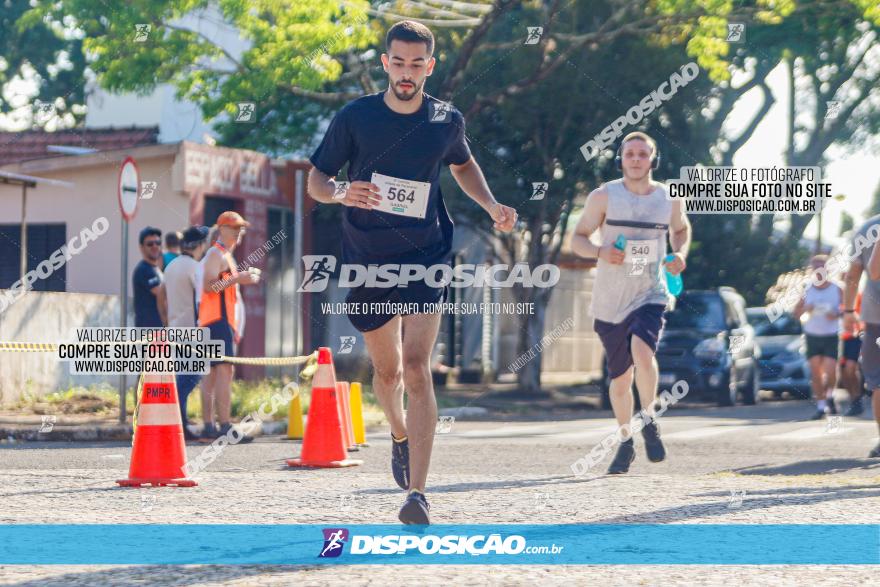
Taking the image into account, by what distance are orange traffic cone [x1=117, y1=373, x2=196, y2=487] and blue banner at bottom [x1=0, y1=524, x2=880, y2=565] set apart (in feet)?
6.80

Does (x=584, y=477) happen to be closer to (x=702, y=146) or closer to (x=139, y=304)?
(x=139, y=304)

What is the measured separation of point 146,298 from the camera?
1371cm

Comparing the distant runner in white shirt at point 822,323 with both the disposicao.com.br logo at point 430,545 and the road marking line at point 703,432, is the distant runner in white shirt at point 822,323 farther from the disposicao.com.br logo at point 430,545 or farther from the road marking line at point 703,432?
the disposicao.com.br logo at point 430,545

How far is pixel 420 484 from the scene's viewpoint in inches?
236

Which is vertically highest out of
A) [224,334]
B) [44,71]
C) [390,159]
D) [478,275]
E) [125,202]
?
[44,71]

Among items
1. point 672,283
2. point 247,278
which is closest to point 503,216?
point 672,283

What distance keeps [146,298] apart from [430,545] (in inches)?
341

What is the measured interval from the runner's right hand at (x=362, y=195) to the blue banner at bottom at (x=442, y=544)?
4.38ft

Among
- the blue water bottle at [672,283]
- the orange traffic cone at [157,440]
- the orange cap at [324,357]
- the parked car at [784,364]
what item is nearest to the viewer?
the orange traffic cone at [157,440]

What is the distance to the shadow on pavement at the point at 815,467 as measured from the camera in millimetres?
9883

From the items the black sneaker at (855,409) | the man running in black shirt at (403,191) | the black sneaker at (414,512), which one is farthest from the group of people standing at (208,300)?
the black sneaker at (855,409)

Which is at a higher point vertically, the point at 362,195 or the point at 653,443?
the point at 362,195

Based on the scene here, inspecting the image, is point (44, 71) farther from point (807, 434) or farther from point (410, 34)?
point (410, 34)

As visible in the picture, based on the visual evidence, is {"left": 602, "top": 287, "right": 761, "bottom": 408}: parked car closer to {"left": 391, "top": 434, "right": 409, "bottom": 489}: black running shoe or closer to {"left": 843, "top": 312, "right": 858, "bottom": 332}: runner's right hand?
{"left": 843, "top": 312, "right": 858, "bottom": 332}: runner's right hand
